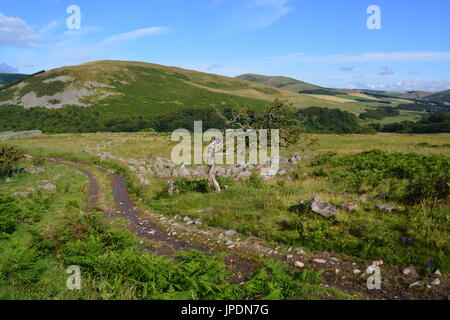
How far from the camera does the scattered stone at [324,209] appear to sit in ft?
37.4

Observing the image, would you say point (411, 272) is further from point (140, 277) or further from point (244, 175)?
point (244, 175)

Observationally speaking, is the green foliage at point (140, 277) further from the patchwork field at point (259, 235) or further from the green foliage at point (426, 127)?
the green foliage at point (426, 127)

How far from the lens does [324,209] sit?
11727mm

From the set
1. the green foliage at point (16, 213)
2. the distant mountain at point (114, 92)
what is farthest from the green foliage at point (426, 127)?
the green foliage at point (16, 213)

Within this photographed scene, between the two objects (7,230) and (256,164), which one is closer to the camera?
(7,230)

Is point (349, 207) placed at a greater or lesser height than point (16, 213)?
greater

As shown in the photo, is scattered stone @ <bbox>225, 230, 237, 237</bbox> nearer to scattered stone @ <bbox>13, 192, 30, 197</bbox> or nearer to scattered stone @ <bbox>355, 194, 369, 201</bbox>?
scattered stone @ <bbox>355, 194, 369, 201</bbox>

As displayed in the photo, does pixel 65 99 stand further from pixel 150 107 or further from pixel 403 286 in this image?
pixel 403 286

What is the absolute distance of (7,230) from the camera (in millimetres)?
12055

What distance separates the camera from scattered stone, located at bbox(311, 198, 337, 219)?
11.4 metres

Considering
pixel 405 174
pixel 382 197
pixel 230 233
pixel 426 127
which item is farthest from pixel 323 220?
pixel 426 127
